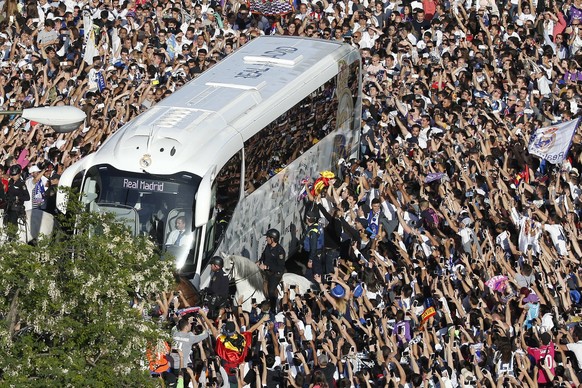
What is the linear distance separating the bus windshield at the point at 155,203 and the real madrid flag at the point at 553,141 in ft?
20.1

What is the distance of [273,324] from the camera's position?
21.5 m

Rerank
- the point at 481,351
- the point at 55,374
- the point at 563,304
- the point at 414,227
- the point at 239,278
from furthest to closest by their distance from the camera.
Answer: the point at 414,227 → the point at 239,278 → the point at 563,304 → the point at 481,351 → the point at 55,374

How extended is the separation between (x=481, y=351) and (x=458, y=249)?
3889 mm

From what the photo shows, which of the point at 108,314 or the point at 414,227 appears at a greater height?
the point at 108,314

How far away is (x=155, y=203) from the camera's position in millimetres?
22891

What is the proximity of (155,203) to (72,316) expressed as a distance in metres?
6.57

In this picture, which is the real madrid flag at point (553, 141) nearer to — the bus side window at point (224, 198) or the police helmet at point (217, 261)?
the bus side window at point (224, 198)

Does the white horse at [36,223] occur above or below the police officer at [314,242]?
above

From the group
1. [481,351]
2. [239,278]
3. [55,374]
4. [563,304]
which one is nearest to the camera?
[55,374]

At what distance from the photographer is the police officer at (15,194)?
81.2ft

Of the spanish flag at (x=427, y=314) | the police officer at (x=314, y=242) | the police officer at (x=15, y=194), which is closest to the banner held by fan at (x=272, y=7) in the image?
the police officer at (x=15, y=194)

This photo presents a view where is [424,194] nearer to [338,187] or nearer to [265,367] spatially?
[338,187]

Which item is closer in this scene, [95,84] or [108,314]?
[108,314]

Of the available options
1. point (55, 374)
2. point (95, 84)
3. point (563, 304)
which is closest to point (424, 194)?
point (563, 304)
